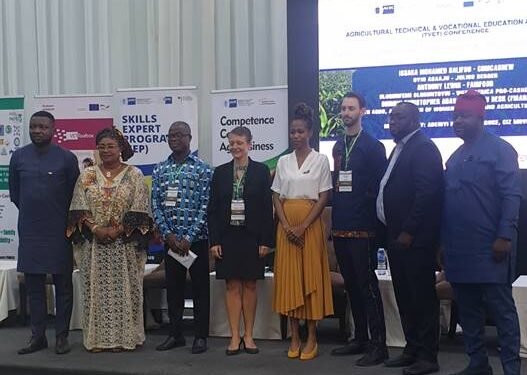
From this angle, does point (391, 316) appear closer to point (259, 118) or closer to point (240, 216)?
point (240, 216)

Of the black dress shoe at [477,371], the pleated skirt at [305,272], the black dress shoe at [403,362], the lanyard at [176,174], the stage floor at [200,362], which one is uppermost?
the lanyard at [176,174]

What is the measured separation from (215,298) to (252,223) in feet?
3.10

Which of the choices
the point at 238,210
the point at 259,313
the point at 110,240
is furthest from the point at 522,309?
the point at 110,240

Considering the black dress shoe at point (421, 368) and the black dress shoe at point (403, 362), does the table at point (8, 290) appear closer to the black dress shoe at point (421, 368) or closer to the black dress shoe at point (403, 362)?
the black dress shoe at point (403, 362)

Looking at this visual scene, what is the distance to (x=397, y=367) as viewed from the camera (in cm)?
396

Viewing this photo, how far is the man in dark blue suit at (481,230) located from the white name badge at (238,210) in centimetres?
121

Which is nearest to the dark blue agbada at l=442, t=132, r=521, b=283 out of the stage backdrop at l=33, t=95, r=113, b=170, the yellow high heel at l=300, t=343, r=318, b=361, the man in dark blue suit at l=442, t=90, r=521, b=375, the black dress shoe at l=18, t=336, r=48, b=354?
the man in dark blue suit at l=442, t=90, r=521, b=375

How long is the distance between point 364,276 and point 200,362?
3.72 feet

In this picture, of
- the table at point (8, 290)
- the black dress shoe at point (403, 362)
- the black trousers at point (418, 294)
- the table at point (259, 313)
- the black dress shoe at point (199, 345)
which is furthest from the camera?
the table at point (8, 290)

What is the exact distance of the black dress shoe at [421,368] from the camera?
3.77 metres

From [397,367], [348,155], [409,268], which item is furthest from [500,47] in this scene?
[397,367]

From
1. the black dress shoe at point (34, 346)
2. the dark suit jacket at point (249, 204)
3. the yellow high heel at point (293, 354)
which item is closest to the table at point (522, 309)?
the yellow high heel at point (293, 354)

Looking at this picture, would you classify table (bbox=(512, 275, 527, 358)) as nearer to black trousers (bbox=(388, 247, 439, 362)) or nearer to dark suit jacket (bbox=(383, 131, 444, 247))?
black trousers (bbox=(388, 247, 439, 362))

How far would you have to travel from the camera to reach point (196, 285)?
4.41m
